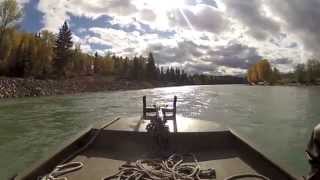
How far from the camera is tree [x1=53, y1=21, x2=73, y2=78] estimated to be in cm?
7043

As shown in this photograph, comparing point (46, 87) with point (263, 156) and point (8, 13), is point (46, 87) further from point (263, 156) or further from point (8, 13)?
point (263, 156)

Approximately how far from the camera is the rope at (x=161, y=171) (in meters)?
5.54

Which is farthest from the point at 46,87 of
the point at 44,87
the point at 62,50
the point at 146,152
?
the point at 146,152

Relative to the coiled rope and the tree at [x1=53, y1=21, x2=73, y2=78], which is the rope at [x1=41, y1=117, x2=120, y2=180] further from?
the tree at [x1=53, y1=21, x2=73, y2=78]

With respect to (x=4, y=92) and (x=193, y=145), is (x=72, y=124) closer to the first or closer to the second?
(x=193, y=145)

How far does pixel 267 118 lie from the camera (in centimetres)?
2534

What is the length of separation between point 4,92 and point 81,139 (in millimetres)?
40233

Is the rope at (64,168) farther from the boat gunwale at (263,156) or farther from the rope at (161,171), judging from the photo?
the boat gunwale at (263,156)

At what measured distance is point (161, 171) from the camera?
5727mm

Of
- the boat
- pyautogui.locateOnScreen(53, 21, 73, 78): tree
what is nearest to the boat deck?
the boat

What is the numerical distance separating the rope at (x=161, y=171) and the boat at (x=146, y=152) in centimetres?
24

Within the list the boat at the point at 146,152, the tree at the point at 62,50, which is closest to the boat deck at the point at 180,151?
the boat at the point at 146,152

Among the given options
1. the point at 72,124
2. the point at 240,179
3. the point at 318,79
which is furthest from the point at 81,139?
the point at 318,79

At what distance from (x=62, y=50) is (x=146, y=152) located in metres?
67.2
